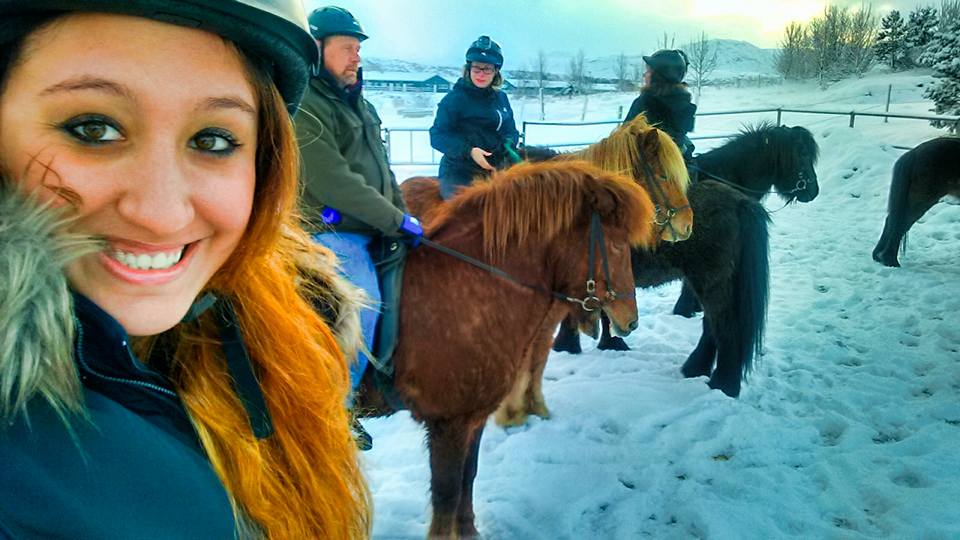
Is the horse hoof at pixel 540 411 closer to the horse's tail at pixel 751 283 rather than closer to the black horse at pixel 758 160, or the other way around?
the horse's tail at pixel 751 283

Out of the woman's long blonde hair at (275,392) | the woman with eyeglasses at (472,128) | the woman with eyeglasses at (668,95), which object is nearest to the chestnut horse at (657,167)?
the woman with eyeglasses at (472,128)

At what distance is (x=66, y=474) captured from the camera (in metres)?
0.58

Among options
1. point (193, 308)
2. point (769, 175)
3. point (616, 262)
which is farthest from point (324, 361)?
point (769, 175)

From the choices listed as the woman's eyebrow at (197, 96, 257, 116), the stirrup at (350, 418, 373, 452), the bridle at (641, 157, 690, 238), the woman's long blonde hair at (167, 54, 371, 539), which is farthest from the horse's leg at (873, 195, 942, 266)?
the woman's eyebrow at (197, 96, 257, 116)

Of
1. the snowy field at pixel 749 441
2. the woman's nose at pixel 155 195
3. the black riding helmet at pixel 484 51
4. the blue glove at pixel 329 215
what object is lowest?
the snowy field at pixel 749 441

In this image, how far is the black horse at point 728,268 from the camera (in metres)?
4.30

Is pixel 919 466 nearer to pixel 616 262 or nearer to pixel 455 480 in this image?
pixel 616 262

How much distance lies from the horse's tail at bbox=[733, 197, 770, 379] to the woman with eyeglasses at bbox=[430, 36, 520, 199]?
7.13 feet

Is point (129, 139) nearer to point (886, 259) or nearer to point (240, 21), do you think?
point (240, 21)

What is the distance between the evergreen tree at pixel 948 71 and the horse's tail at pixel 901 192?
3.83 meters

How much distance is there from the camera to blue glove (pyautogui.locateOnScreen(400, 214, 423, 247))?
2.42m

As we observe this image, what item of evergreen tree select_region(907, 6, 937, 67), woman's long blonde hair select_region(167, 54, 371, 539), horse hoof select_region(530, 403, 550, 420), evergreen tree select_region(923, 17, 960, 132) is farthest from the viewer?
evergreen tree select_region(907, 6, 937, 67)

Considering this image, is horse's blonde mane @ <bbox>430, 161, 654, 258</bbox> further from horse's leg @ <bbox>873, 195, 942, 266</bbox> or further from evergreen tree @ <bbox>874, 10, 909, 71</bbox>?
evergreen tree @ <bbox>874, 10, 909, 71</bbox>

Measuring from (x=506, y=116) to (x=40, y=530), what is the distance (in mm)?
4806
